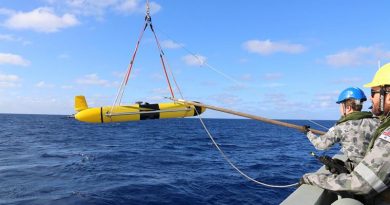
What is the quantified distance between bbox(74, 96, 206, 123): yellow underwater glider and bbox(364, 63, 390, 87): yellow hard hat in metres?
6.46

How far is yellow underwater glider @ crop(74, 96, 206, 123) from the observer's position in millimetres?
8953

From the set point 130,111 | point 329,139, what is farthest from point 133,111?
point 329,139

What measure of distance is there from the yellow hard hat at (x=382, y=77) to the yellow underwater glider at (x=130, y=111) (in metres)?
6.46

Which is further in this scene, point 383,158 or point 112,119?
point 112,119

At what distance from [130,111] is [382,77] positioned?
6775 mm

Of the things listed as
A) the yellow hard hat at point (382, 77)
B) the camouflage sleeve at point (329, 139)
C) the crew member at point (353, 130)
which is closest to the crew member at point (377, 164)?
the yellow hard hat at point (382, 77)

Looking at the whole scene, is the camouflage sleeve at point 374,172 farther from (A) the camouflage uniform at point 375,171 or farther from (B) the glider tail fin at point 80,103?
(B) the glider tail fin at point 80,103

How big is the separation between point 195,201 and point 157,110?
381cm

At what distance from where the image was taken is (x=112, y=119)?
909cm

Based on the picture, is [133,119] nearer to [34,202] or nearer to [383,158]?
[34,202]

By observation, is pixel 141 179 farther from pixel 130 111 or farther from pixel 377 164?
pixel 377 164

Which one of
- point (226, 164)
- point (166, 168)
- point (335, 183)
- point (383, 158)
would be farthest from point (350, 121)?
point (226, 164)

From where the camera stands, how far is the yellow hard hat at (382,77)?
11.8ft

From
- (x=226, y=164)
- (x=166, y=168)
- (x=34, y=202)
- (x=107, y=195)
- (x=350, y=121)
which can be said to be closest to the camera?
(x=350, y=121)
